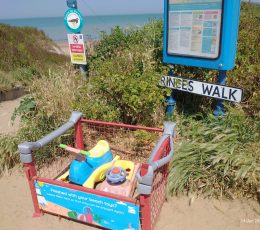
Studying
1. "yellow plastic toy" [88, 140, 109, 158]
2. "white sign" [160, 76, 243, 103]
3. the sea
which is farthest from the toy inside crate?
the sea

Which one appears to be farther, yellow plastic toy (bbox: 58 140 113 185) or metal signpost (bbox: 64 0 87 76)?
metal signpost (bbox: 64 0 87 76)

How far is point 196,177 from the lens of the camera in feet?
9.95

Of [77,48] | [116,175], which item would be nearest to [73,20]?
[77,48]

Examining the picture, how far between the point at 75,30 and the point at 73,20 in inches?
6.3

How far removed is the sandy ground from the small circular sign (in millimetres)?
2894

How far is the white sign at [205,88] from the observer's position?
322 cm

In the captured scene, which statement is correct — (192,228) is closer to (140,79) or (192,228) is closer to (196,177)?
(196,177)

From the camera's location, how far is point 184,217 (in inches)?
110

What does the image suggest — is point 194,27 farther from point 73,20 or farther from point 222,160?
point 73,20

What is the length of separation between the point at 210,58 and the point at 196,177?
1380 mm

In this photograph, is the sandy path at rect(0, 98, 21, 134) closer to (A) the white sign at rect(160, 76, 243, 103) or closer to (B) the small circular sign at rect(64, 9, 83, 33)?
(B) the small circular sign at rect(64, 9, 83, 33)

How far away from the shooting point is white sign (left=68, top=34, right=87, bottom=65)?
486 centimetres

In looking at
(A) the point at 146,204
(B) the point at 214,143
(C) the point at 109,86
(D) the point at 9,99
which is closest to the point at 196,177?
(B) the point at 214,143

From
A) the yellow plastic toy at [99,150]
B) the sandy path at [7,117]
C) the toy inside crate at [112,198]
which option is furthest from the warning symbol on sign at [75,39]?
the yellow plastic toy at [99,150]
